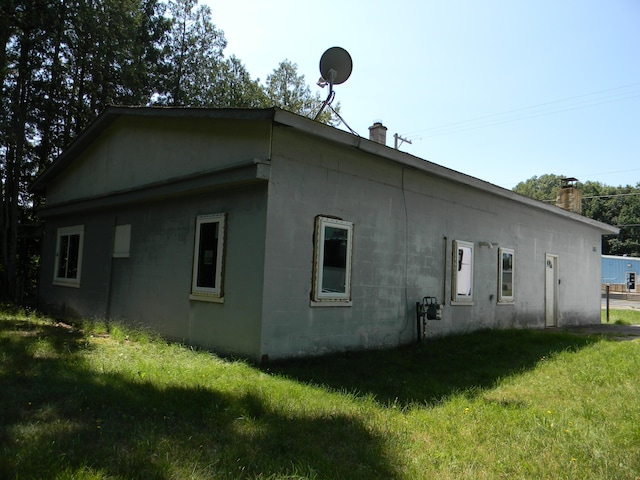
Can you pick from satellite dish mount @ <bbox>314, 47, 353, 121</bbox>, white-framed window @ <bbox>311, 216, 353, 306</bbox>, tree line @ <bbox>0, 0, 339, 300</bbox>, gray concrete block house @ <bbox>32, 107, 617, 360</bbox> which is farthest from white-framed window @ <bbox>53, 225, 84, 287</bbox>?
satellite dish mount @ <bbox>314, 47, 353, 121</bbox>

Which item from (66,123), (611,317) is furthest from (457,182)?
(66,123)

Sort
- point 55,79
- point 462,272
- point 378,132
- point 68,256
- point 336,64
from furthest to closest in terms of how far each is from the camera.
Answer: point 55,79 → point 68,256 → point 378,132 → point 462,272 → point 336,64

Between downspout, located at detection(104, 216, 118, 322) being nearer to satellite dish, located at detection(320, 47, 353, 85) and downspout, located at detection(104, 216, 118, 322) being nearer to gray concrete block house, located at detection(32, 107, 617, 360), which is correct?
gray concrete block house, located at detection(32, 107, 617, 360)

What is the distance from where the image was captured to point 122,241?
34.5ft

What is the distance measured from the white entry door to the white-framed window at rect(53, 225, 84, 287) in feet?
41.3

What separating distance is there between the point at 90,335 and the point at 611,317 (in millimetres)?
18479

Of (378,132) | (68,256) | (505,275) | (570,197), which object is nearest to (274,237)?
(378,132)

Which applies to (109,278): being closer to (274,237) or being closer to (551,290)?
(274,237)

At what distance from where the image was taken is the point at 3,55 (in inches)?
541

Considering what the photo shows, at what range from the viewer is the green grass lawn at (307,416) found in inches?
139

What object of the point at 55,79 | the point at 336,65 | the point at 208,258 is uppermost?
the point at 55,79

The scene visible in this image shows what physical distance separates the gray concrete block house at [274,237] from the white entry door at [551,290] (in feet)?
2.05

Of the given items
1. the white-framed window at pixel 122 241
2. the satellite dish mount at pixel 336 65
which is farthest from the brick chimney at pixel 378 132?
the white-framed window at pixel 122 241

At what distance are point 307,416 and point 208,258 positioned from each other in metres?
4.13
